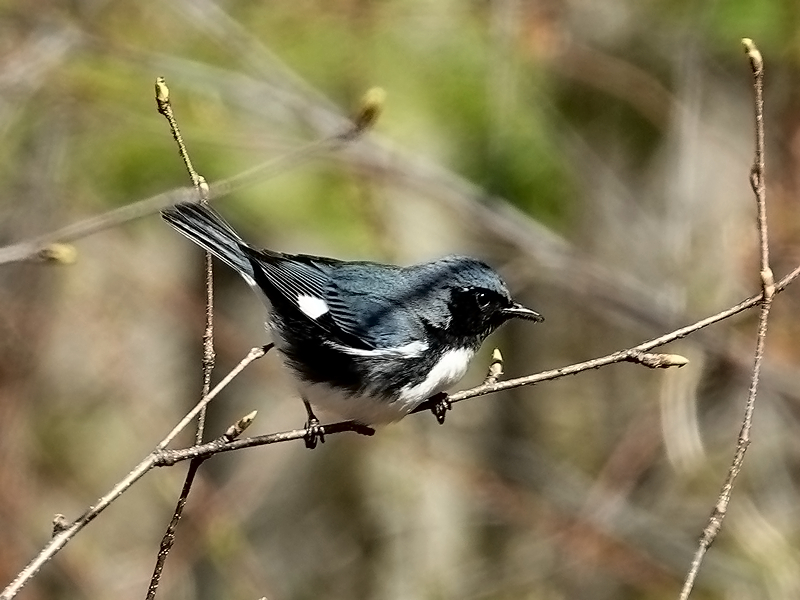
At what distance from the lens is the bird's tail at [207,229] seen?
2.60 meters

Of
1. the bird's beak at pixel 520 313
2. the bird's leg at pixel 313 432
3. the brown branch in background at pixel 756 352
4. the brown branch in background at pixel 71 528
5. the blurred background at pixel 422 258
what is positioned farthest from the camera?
the blurred background at pixel 422 258

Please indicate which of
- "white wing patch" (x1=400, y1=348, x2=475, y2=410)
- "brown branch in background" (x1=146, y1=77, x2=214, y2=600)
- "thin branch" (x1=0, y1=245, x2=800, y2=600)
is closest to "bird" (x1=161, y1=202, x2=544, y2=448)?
"white wing patch" (x1=400, y1=348, x2=475, y2=410)

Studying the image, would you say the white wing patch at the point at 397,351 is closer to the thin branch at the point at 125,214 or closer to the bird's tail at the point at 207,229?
the bird's tail at the point at 207,229

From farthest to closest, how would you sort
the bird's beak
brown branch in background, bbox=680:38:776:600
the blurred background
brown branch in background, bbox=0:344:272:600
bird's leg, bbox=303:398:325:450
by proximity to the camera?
1. the blurred background
2. the bird's beak
3. bird's leg, bbox=303:398:325:450
4. brown branch in background, bbox=680:38:776:600
5. brown branch in background, bbox=0:344:272:600

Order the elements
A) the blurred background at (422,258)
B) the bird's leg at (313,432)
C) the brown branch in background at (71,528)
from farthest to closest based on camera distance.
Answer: the blurred background at (422,258)
the bird's leg at (313,432)
the brown branch in background at (71,528)

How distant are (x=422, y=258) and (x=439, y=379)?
285 centimetres

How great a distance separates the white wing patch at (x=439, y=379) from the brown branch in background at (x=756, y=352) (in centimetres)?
103

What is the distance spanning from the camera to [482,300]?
2.74 m

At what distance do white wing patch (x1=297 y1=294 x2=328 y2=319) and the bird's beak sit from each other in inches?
20.6

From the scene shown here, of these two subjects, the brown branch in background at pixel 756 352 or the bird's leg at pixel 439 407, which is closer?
the brown branch in background at pixel 756 352

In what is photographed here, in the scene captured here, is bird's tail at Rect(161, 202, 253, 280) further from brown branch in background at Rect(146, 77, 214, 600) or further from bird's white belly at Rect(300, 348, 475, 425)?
brown branch in background at Rect(146, 77, 214, 600)

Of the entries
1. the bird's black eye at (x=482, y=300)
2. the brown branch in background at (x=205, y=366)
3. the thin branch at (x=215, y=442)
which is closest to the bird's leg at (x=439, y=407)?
the bird's black eye at (x=482, y=300)

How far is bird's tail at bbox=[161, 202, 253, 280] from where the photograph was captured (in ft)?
8.55

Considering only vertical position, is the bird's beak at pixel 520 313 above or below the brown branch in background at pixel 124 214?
above
